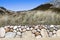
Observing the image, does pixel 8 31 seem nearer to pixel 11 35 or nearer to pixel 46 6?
pixel 11 35

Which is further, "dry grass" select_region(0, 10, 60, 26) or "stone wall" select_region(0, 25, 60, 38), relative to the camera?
"stone wall" select_region(0, 25, 60, 38)

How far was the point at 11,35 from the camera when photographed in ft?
11.7

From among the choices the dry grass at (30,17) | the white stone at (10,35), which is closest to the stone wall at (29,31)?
the white stone at (10,35)

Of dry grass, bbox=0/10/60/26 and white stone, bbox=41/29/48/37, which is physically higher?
dry grass, bbox=0/10/60/26

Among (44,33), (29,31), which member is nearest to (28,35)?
(29,31)

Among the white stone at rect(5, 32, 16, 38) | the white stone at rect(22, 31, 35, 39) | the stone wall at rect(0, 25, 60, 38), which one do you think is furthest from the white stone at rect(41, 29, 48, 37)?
the white stone at rect(5, 32, 16, 38)

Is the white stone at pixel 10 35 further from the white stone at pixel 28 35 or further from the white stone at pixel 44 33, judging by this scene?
the white stone at pixel 44 33

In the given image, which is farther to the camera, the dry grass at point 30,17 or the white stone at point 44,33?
the white stone at point 44,33

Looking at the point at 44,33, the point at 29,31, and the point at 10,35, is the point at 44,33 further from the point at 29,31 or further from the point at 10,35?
the point at 10,35

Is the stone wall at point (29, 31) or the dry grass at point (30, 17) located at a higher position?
the dry grass at point (30, 17)

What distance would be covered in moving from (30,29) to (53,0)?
1908mm

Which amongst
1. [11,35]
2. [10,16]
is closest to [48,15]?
[10,16]

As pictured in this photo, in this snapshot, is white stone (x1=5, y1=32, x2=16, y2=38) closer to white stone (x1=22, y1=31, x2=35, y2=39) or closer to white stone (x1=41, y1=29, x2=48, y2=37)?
white stone (x1=22, y1=31, x2=35, y2=39)

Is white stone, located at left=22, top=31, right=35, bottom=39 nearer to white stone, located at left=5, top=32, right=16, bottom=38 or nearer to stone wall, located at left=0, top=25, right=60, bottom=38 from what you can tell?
stone wall, located at left=0, top=25, right=60, bottom=38
